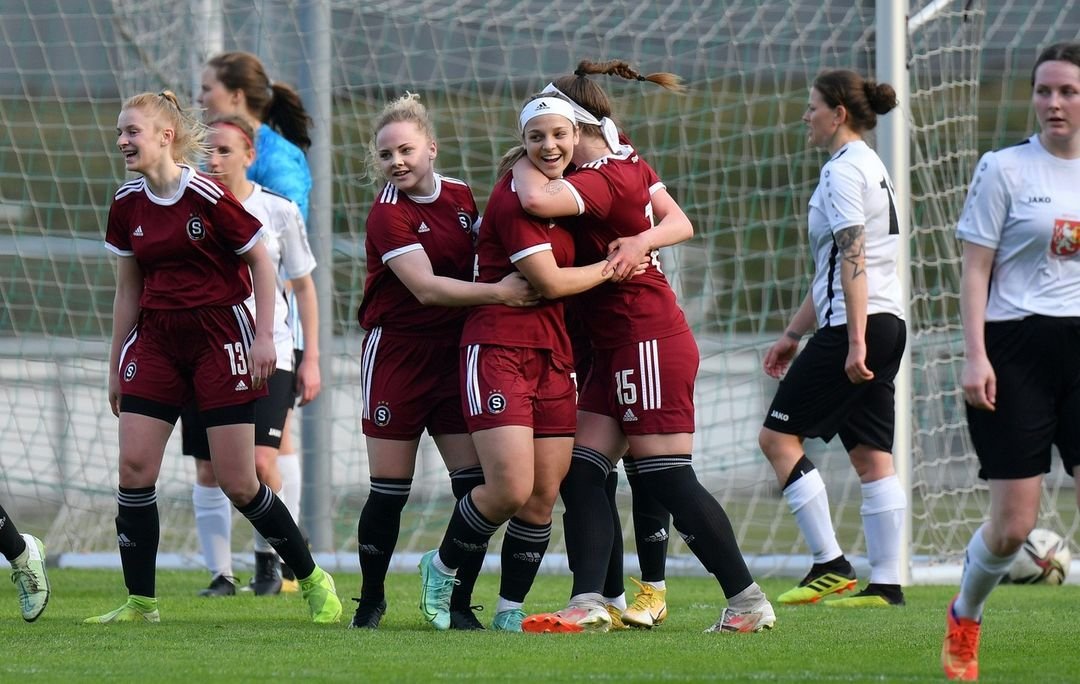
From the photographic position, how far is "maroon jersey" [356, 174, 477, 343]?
513 cm

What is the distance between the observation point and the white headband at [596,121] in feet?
16.3

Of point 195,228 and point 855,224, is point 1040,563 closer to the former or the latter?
point 855,224

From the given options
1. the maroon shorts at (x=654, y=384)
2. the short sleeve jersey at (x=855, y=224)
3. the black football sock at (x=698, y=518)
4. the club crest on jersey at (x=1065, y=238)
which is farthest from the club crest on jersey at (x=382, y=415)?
the club crest on jersey at (x=1065, y=238)

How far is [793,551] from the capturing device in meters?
9.05

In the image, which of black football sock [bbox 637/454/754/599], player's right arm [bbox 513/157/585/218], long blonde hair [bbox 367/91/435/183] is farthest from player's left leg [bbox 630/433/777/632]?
long blonde hair [bbox 367/91/435/183]

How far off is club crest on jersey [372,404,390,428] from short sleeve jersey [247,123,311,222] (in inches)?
80.1

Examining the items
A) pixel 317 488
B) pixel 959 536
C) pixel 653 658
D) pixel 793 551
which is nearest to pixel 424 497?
pixel 317 488

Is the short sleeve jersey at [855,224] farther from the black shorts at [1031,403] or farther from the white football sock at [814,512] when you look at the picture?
the black shorts at [1031,403]

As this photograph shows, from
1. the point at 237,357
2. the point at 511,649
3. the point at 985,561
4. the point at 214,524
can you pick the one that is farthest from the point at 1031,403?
the point at 214,524

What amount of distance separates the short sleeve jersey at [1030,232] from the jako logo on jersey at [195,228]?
2.62 metres

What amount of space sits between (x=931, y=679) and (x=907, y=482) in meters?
3.69

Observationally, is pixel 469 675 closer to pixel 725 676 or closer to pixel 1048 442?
pixel 725 676

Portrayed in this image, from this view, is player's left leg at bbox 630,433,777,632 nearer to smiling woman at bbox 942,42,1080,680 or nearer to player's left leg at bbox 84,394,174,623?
smiling woman at bbox 942,42,1080,680

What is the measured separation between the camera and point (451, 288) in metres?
4.93
